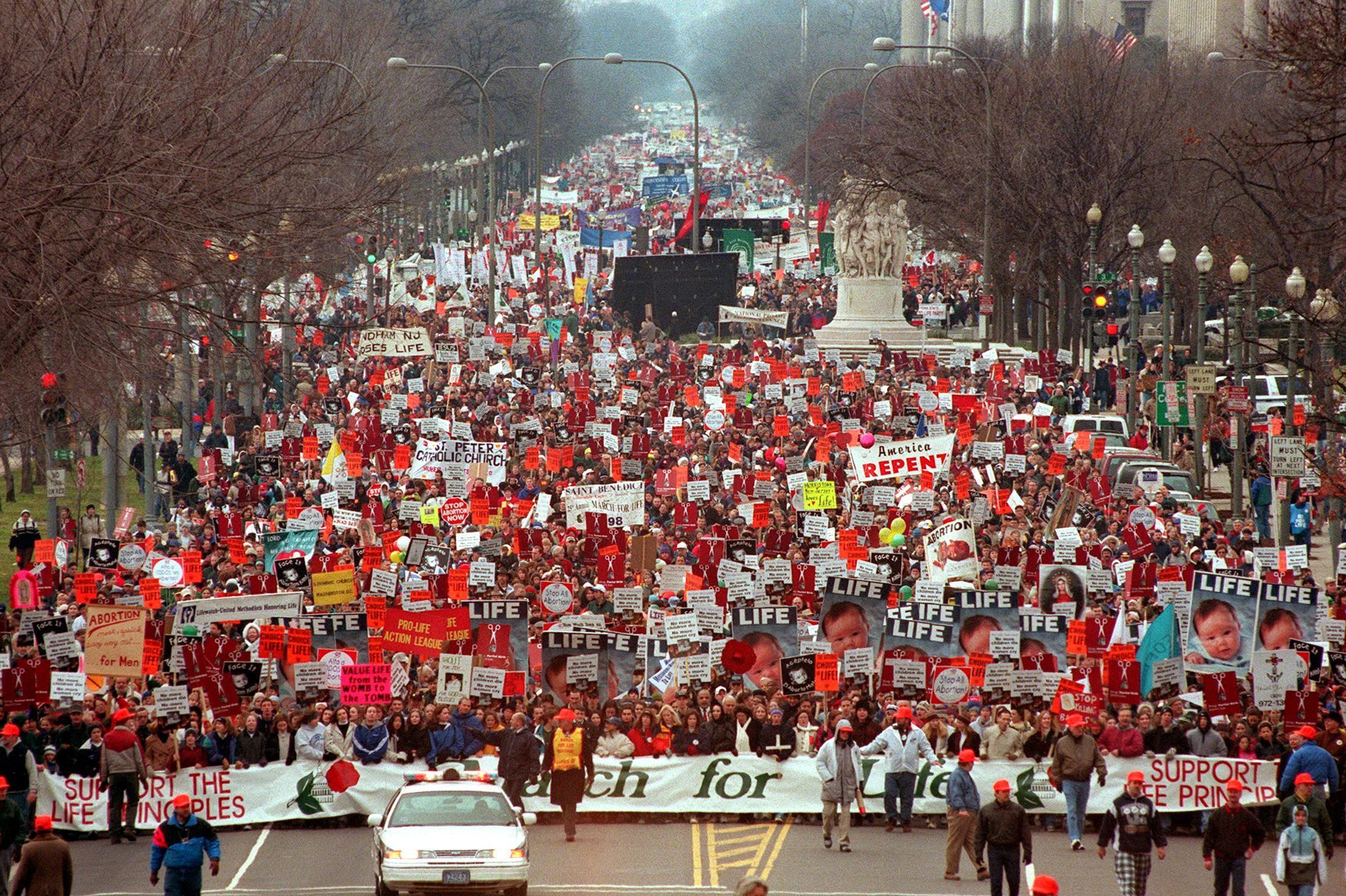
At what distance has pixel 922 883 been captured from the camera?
16172 mm

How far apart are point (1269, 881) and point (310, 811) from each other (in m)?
7.71

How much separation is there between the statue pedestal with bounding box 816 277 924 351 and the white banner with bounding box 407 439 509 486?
25.8 metres

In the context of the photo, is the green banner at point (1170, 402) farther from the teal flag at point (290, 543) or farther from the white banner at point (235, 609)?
the white banner at point (235, 609)

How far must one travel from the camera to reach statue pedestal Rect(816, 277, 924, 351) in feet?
183

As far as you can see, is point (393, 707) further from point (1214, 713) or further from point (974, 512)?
point (974, 512)

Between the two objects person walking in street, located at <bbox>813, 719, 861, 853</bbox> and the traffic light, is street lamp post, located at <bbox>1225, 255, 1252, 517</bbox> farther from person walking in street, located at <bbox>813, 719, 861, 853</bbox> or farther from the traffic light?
the traffic light

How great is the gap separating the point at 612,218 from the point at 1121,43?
4360cm

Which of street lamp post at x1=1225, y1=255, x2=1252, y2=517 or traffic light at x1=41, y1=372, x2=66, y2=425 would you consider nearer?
traffic light at x1=41, y1=372, x2=66, y2=425

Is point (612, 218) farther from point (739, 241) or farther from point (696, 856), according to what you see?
point (696, 856)

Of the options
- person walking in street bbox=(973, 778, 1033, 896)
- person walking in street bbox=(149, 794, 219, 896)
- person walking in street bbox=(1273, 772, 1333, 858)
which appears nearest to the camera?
person walking in street bbox=(149, 794, 219, 896)

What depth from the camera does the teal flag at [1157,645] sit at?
19.7 metres

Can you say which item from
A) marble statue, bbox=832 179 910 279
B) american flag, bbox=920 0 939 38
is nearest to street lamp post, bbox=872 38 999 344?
marble statue, bbox=832 179 910 279

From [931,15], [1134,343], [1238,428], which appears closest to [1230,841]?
[1238,428]

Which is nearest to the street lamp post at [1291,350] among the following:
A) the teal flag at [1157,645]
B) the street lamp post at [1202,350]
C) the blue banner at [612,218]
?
the street lamp post at [1202,350]
